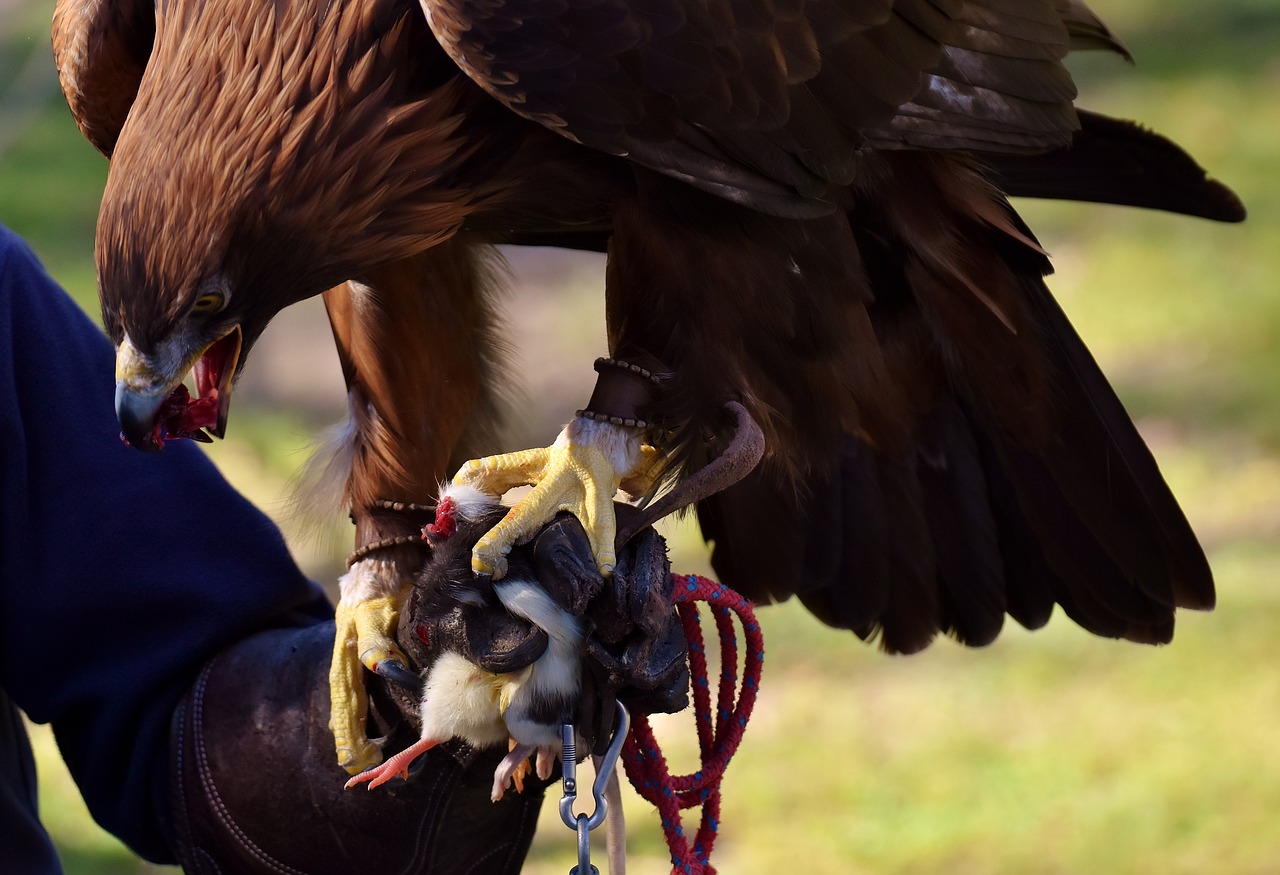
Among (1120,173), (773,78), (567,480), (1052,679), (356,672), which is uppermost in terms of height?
(773,78)

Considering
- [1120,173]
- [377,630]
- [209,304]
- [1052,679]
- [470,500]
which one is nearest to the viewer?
[209,304]

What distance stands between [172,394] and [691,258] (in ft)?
1.84

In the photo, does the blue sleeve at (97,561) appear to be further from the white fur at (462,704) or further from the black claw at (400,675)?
the white fur at (462,704)

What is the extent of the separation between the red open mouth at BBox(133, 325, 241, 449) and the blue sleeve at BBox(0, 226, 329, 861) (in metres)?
0.15

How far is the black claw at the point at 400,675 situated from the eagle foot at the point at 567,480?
0.56 feet

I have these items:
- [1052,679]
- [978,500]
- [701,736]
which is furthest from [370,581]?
[1052,679]

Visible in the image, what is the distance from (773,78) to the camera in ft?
5.45

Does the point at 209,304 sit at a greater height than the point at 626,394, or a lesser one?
greater

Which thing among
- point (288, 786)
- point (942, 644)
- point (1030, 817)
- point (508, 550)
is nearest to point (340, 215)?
point (508, 550)

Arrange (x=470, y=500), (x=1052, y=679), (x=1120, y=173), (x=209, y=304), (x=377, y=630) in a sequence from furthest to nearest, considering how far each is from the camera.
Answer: (x=1052, y=679), (x=1120, y=173), (x=377, y=630), (x=470, y=500), (x=209, y=304)

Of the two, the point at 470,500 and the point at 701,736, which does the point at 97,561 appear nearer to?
the point at 470,500

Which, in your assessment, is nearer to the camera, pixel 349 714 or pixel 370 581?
pixel 349 714

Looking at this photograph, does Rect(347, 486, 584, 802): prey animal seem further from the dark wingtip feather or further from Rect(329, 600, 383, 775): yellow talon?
the dark wingtip feather

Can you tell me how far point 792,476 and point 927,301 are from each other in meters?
0.31
